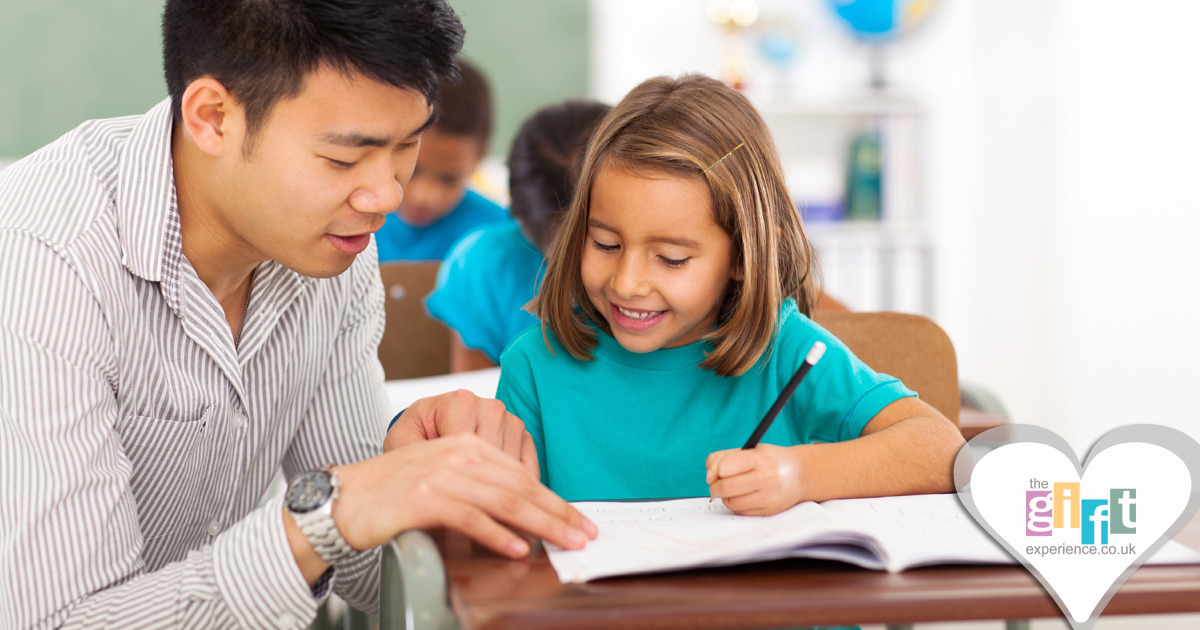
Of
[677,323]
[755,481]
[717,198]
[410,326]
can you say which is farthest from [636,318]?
[410,326]

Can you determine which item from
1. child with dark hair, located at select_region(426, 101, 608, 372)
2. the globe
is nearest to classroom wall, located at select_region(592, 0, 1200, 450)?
the globe

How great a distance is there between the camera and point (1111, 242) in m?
2.80

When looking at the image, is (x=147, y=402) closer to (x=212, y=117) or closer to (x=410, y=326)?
(x=212, y=117)

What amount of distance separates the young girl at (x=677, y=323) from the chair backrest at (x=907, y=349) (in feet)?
0.36

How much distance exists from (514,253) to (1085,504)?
1292 millimetres

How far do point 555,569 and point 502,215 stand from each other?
1.92 meters

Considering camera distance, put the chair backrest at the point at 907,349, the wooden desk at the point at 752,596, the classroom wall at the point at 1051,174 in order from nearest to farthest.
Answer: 1. the wooden desk at the point at 752,596
2. the chair backrest at the point at 907,349
3. the classroom wall at the point at 1051,174

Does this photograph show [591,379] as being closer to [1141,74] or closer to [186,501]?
[186,501]

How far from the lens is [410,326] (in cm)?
195

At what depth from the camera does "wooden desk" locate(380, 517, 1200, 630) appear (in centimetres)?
51

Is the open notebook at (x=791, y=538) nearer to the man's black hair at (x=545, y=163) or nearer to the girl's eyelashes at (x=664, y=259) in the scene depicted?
the girl's eyelashes at (x=664, y=259)

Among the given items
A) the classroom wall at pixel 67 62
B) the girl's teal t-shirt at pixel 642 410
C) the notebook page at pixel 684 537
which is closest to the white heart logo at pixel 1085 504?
the notebook page at pixel 684 537

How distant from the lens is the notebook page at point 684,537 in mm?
571

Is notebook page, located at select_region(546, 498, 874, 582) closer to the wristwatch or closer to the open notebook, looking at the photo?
the open notebook
